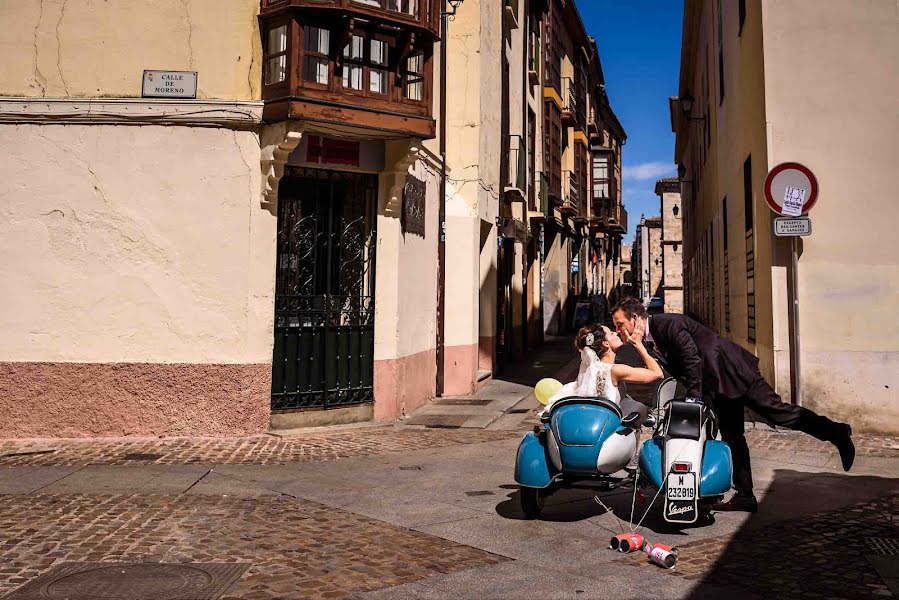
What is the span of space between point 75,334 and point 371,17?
5035mm

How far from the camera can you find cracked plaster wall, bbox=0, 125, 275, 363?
9477 millimetres

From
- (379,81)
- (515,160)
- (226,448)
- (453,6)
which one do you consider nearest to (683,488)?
(226,448)

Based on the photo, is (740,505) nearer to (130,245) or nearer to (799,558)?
(799,558)

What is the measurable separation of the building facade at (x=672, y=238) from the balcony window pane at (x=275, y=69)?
51.2 meters

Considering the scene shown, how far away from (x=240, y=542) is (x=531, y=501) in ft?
6.84

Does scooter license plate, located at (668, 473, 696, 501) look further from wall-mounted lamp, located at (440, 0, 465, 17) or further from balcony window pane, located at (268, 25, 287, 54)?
wall-mounted lamp, located at (440, 0, 465, 17)

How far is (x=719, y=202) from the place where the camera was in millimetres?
18797

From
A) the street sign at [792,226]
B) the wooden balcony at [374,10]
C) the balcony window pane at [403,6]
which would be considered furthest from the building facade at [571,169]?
the street sign at [792,226]

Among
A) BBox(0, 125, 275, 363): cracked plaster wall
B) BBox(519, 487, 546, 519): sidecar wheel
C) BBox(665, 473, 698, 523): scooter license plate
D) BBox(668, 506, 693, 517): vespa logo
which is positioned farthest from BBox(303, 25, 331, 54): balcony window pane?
BBox(668, 506, 693, 517): vespa logo

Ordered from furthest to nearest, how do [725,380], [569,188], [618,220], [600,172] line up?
[618,220] < [600,172] < [569,188] < [725,380]

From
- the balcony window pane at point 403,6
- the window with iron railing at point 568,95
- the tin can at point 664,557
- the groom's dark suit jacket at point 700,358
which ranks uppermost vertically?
the window with iron railing at point 568,95

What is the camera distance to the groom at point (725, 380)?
19.3 ft

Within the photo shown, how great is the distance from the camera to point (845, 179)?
33.1 feet

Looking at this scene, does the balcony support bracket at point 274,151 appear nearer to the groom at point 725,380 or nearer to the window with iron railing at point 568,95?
the groom at point 725,380
